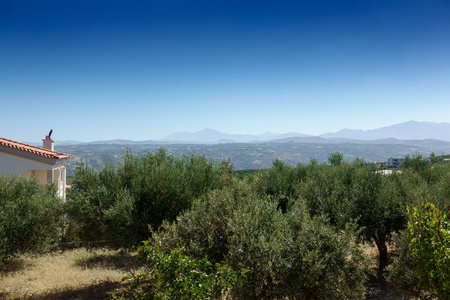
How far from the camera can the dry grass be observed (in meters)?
12.4

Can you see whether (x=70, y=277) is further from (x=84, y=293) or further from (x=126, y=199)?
(x=126, y=199)

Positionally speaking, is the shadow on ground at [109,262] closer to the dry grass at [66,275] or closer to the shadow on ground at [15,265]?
the dry grass at [66,275]

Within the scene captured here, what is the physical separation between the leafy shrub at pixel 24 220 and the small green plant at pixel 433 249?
13.7 metres

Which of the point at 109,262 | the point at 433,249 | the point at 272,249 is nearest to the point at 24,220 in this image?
the point at 109,262

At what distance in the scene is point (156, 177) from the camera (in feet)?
42.0

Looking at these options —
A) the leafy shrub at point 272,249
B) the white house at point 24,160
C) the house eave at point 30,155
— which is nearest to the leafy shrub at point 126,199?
the leafy shrub at point 272,249

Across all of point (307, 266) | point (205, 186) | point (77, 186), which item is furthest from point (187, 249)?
point (77, 186)

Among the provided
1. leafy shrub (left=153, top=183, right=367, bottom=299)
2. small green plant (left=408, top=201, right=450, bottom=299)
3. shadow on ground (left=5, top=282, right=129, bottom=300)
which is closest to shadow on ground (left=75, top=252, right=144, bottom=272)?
shadow on ground (left=5, top=282, right=129, bottom=300)

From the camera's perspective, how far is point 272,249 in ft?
25.9

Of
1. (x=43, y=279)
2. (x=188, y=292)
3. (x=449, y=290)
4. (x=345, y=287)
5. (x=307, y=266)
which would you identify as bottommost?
(x=43, y=279)

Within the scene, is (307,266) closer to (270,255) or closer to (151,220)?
(270,255)

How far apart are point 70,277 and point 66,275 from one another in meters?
0.38

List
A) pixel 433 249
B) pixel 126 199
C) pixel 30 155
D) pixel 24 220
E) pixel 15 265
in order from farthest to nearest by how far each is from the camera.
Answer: pixel 30 155 < pixel 15 265 < pixel 24 220 < pixel 126 199 < pixel 433 249

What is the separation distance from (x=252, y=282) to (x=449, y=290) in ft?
14.3
